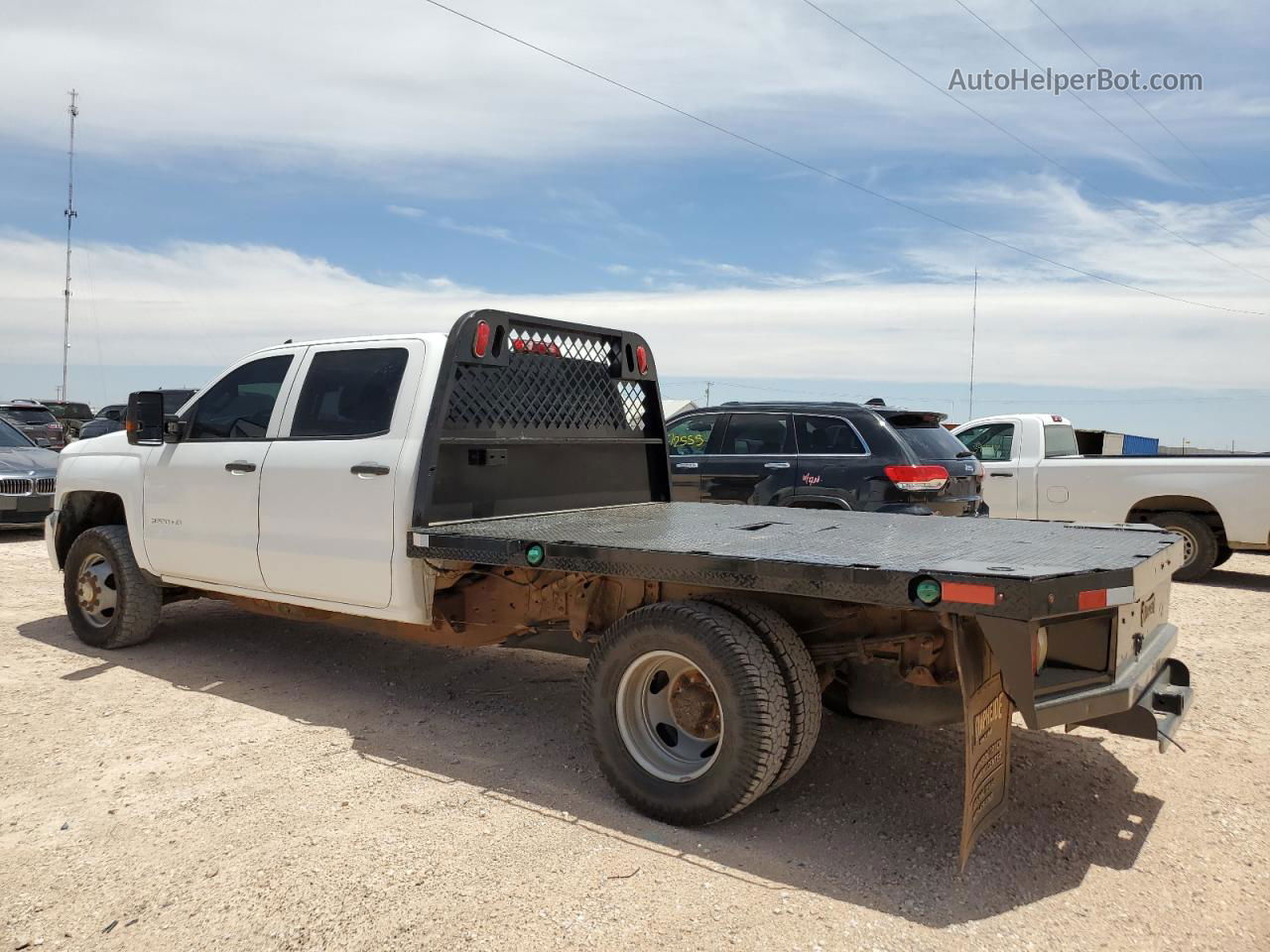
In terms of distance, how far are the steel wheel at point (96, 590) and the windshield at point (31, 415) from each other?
15.3 metres

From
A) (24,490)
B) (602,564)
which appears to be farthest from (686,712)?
(24,490)

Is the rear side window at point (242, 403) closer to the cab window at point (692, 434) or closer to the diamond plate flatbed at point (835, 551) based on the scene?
the diamond plate flatbed at point (835, 551)

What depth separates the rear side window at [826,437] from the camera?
8.78 meters

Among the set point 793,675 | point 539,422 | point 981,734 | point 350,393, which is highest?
point 350,393

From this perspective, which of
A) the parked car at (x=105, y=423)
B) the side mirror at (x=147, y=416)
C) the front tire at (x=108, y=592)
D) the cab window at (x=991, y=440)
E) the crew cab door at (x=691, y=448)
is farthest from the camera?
the parked car at (x=105, y=423)

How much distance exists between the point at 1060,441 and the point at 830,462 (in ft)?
16.6

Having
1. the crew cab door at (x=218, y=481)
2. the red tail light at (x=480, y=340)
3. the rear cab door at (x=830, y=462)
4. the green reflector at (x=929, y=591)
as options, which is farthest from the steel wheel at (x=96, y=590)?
the green reflector at (x=929, y=591)

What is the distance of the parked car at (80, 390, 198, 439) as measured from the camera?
1507 centimetres

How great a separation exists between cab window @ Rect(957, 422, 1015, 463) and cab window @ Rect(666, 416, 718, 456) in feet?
13.7

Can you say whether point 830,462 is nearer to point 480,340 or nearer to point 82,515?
point 480,340

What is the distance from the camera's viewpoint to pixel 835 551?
3877 millimetres

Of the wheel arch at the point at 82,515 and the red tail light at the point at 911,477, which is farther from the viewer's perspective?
the red tail light at the point at 911,477

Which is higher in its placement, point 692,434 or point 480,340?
point 480,340

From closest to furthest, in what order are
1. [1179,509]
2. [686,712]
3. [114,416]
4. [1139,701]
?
[1139,701] < [686,712] < [1179,509] < [114,416]
